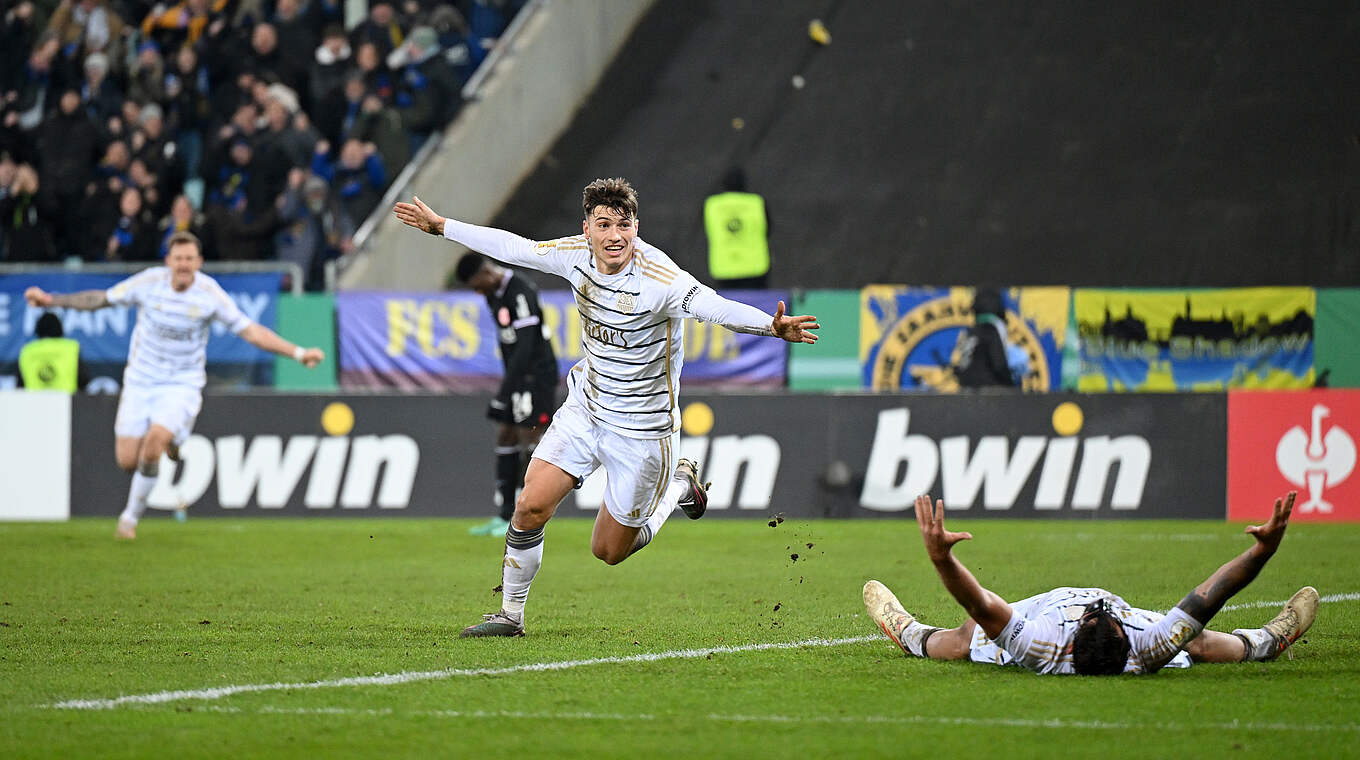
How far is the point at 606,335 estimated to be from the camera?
8.36 meters

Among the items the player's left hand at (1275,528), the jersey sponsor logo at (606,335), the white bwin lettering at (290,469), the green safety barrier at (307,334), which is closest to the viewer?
the player's left hand at (1275,528)

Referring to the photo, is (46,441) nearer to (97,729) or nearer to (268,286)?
(268,286)

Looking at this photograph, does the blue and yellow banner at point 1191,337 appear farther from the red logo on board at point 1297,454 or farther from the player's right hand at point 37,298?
the player's right hand at point 37,298

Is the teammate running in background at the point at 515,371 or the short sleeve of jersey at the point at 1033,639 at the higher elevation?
the teammate running in background at the point at 515,371

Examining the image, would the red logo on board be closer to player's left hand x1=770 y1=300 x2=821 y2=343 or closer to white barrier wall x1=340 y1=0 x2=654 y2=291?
player's left hand x1=770 y1=300 x2=821 y2=343

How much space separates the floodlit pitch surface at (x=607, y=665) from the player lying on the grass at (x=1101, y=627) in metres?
0.10

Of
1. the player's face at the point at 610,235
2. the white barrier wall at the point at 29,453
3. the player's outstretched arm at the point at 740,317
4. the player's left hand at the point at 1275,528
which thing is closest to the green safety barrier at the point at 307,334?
the white barrier wall at the point at 29,453

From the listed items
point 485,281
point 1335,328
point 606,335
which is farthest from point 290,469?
point 1335,328

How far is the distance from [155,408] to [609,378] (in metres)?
6.72

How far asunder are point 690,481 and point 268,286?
10.5 meters

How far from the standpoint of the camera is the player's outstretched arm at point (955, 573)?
6430 mm

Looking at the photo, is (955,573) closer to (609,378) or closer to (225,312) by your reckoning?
(609,378)

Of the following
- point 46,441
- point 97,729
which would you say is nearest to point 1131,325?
point 46,441

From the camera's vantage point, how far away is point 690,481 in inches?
361
